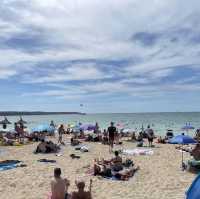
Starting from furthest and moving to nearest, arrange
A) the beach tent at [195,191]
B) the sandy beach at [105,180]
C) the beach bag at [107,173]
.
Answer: the beach bag at [107,173] → the sandy beach at [105,180] → the beach tent at [195,191]

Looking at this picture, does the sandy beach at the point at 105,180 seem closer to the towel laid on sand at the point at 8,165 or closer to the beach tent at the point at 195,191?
the towel laid on sand at the point at 8,165

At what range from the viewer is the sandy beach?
9.86 metres

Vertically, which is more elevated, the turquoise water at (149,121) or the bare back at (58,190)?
the turquoise water at (149,121)

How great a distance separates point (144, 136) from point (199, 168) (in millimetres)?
14418

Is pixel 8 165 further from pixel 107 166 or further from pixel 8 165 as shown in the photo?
pixel 107 166

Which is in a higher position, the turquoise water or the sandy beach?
the turquoise water

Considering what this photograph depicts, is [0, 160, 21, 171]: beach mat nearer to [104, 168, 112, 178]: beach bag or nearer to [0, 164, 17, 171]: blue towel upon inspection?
[0, 164, 17, 171]: blue towel

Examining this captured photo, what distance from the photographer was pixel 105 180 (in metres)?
11.4

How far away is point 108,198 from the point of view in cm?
941

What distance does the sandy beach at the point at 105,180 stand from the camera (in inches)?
388

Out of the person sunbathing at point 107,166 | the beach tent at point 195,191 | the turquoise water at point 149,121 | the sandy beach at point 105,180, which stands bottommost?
the sandy beach at point 105,180

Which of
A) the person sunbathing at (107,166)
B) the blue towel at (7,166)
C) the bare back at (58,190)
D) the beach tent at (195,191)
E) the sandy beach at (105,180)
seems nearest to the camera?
the beach tent at (195,191)

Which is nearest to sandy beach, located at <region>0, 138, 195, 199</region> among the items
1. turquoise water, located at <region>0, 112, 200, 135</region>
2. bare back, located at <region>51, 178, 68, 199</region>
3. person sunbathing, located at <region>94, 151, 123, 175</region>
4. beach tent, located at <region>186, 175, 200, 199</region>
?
person sunbathing, located at <region>94, 151, 123, 175</region>

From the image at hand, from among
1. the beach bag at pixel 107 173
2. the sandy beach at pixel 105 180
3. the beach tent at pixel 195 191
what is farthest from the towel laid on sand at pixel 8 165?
the beach tent at pixel 195 191
